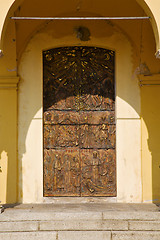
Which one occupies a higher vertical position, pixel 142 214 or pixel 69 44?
pixel 69 44

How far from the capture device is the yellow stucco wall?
8.23 m

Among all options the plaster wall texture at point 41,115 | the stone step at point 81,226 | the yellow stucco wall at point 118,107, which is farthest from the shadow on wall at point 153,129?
the stone step at point 81,226

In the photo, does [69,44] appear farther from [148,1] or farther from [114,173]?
[114,173]

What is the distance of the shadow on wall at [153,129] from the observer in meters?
8.17

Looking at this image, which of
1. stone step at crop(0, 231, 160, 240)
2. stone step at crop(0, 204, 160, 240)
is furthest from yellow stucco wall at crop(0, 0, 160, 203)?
stone step at crop(0, 231, 160, 240)

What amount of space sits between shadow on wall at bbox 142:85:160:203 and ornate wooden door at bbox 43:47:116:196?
737 millimetres

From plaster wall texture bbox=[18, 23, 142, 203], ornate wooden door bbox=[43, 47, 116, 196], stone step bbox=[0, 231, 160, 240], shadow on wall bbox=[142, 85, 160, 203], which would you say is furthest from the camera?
ornate wooden door bbox=[43, 47, 116, 196]

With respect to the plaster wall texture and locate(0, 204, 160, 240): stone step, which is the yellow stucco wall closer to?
the plaster wall texture

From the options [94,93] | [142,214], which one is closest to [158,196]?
[142,214]

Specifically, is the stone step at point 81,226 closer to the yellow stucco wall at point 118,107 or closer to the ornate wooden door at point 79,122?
the yellow stucco wall at point 118,107

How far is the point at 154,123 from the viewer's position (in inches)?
325

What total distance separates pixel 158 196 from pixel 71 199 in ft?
6.12

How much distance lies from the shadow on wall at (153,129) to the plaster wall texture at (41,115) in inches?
7.4

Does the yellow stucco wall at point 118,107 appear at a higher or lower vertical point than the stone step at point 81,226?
higher
